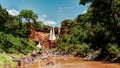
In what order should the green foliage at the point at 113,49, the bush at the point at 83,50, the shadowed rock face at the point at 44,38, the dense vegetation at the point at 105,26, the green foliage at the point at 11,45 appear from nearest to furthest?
the green foliage at the point at 113,49, the dense vegetation at the point at 105,26, the green foliage at the point at 11,45, the bush at the point at 83,50, the shadowed rock face at the point at 44,38

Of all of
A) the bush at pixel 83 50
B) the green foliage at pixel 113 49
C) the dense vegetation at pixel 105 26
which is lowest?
the bush at pixel 83 50

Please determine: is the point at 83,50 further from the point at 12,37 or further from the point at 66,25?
the point at 66,25

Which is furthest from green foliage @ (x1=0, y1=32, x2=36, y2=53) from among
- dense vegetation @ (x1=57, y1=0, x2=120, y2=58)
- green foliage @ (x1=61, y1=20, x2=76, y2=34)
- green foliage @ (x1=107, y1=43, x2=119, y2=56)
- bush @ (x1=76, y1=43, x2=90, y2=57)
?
green foliage @ (x1=61, y1=20, x2=76, y2=34)

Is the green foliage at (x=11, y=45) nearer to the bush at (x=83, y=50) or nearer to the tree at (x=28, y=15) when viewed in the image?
the bush at (x=83, y=50)

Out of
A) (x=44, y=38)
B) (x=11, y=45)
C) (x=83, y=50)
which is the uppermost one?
(x=11, y=45)

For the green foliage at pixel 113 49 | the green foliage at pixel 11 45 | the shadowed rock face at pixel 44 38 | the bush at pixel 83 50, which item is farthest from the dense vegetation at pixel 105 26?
the shadowed rock face at pixel 44 38

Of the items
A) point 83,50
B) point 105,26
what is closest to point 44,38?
point 83,50

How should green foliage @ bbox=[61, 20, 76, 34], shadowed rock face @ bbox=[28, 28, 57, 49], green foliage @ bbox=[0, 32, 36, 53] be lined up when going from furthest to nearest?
1. shadowed rock face @ bbox=[28, 28, 57, 49]
2. green foliage @ bbox=[61, 20, 76, 34]
3. green foliage @ bbox=[0, 32, 36, 53]

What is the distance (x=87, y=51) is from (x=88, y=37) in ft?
30.8

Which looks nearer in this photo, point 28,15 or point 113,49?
point 113,49

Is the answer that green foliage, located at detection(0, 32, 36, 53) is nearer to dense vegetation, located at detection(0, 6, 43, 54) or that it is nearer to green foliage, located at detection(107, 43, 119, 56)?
dense vegetation, located at detection(0, 6, 43, 54)

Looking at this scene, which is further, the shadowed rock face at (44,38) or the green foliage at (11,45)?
the shadowed rock face at (44,38)

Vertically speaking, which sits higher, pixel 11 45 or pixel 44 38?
pixel 11 45

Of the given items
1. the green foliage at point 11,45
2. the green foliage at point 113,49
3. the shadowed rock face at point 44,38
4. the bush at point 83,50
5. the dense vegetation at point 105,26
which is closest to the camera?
the green foliage at point 113,49
